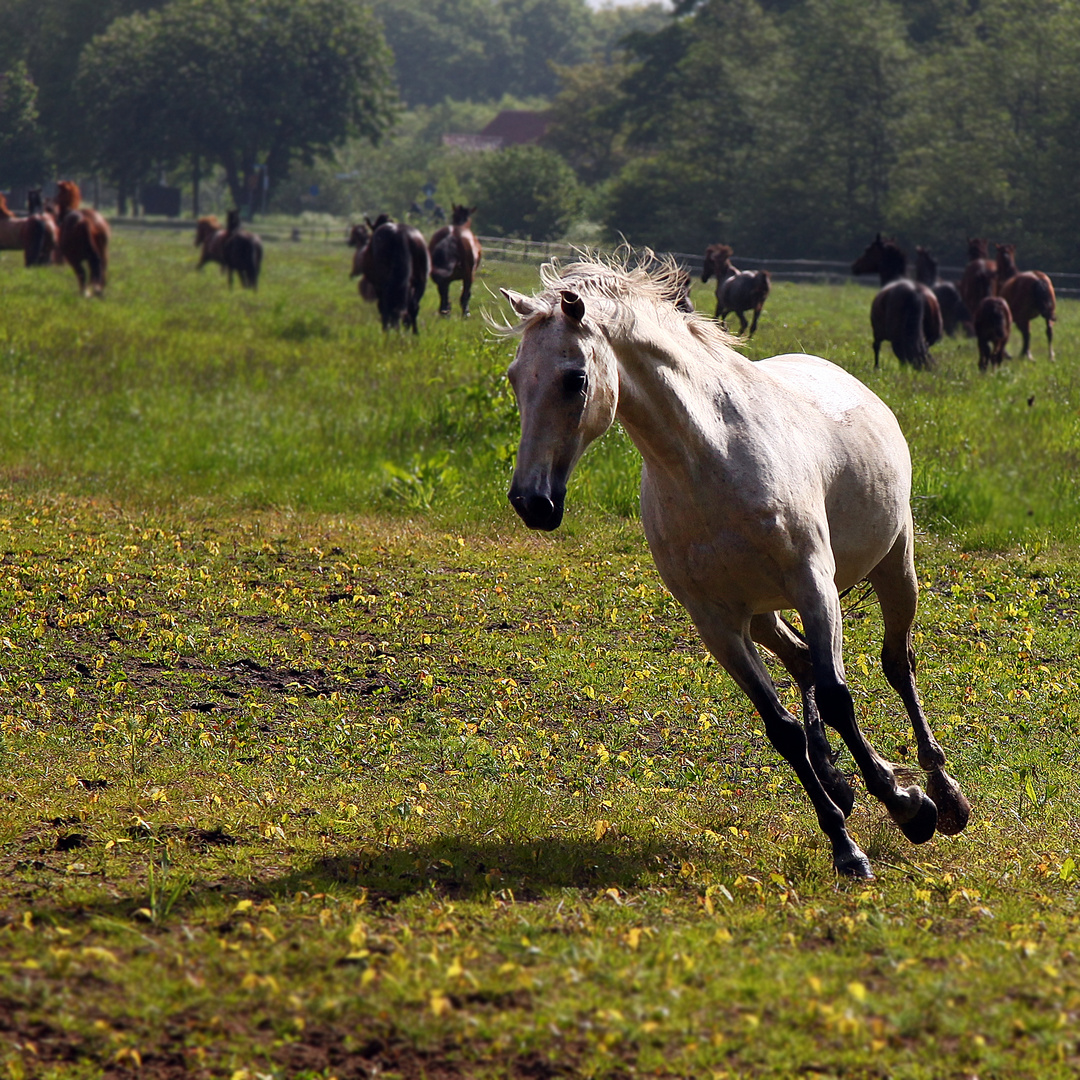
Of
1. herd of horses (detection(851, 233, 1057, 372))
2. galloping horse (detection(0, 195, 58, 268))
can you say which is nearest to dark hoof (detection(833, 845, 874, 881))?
herd of horses (detection(851, 233, 1057, 372))

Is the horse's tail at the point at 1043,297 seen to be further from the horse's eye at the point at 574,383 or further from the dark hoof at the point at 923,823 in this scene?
the horse's eye at the point at 574,383

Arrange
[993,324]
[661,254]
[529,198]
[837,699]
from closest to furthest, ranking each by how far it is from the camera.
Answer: [837,699]
[661,254]
[993,324]
[529,198]

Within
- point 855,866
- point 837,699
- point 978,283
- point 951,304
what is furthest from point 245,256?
point 855,866

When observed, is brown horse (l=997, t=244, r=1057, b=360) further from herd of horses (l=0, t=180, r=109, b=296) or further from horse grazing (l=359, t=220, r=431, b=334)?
herd of horses (l=0, t=180, r=109, b=296)

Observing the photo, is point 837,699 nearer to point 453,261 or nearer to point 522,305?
point 522,305

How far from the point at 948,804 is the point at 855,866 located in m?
0.87

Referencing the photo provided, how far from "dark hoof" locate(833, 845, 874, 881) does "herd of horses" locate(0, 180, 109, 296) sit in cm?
2645

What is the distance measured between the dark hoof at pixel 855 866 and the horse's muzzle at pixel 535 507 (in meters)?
1.90

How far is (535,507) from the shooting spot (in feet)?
13.4

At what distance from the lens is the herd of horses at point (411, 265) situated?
22281 millimetres

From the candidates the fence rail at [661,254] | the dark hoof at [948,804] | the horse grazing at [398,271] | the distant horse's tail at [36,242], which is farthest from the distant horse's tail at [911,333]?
the distant horse's tail at [36,242]

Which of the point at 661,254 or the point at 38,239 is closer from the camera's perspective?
the point at 661,254

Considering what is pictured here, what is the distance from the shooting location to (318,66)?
68.5 metres

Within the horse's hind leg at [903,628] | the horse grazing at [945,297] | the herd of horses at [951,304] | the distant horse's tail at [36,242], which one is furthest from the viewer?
the distant horse's tail at [36,242]
